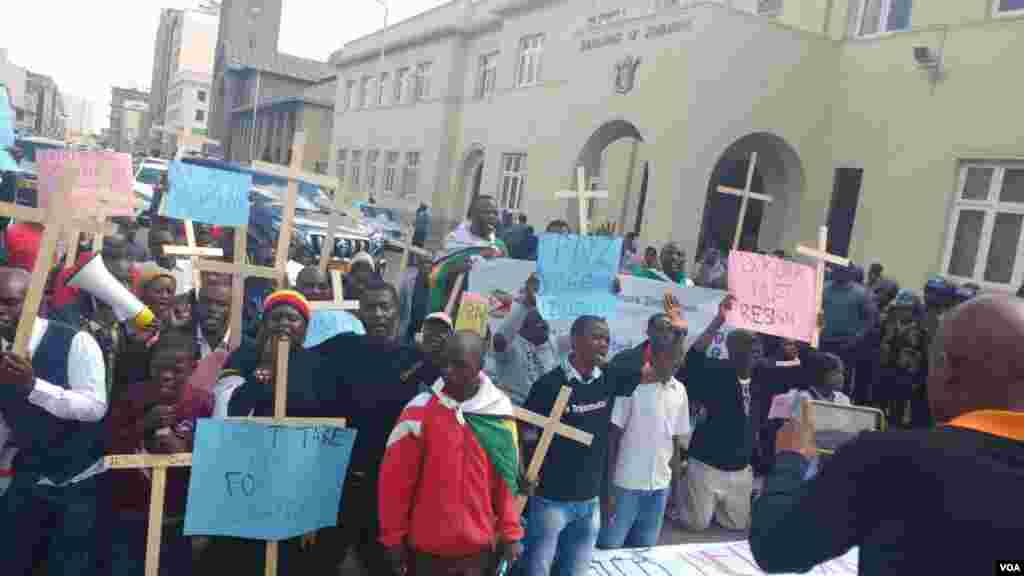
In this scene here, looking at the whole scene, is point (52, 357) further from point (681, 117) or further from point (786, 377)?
point (681, 117)

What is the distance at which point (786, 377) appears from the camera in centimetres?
554

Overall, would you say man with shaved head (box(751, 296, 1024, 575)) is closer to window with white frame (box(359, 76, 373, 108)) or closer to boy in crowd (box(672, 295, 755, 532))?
boy in crowd (box(672, 295, 755, 532))

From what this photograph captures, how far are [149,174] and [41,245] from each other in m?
16.3

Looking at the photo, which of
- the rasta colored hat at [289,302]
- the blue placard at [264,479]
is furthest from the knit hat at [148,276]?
the blue placard at [264,479]

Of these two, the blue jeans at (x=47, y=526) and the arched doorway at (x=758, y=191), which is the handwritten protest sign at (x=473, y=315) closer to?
the blue jeans at (x=47, y=526)

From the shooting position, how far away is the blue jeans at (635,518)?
4395mm

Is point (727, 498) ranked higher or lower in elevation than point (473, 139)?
lower

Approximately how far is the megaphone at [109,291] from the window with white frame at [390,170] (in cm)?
2378

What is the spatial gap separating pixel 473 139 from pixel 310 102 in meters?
22.6

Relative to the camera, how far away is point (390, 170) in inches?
1106

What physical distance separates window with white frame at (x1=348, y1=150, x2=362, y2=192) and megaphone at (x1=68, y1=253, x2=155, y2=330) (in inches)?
1075

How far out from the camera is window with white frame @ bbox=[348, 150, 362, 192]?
3106cm

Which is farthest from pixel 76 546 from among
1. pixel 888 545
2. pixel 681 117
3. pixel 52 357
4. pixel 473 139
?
pixel 473 139

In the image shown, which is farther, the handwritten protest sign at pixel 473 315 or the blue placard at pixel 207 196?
the blue placard at pixel 207 196
